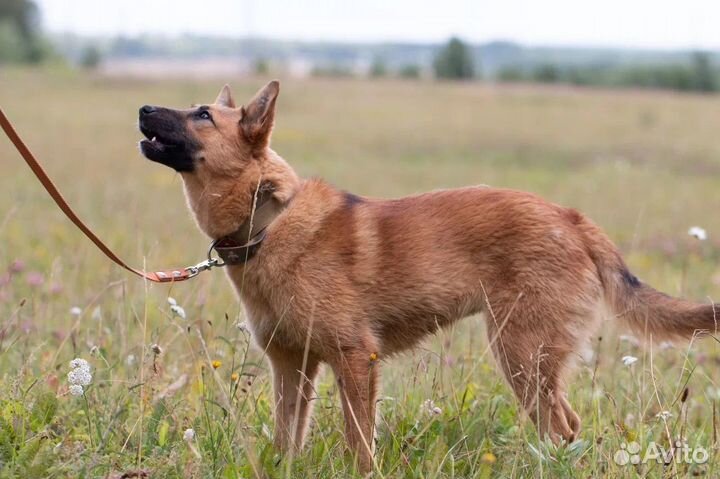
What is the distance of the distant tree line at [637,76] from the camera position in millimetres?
41969

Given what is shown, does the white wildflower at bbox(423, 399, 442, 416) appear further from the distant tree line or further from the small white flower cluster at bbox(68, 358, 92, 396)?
the distant tree line

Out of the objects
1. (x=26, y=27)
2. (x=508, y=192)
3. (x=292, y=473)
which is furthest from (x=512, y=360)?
(x=26, y=27)

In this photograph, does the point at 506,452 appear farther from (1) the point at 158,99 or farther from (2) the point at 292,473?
(1) the point at 158,99

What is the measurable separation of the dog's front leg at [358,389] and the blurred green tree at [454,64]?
21.5 meters

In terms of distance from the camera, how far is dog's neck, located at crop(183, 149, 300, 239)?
4.13 metres

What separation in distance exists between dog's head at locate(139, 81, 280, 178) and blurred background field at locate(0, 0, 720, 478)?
487 mm

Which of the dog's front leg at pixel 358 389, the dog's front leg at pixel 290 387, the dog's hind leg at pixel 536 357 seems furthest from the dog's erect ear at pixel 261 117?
the dog's hind leg at pixel 536 357

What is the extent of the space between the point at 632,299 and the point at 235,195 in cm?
187

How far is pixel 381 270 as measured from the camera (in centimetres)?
405

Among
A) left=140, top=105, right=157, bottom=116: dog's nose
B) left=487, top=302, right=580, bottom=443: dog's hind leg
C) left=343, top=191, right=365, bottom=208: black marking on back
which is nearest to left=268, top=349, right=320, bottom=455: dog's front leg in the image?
left=343, top=191, right=365, bottom=208: black marking on back

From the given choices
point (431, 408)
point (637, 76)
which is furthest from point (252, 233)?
point (637, 76)

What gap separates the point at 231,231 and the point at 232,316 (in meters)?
1.41

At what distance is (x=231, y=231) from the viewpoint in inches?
162

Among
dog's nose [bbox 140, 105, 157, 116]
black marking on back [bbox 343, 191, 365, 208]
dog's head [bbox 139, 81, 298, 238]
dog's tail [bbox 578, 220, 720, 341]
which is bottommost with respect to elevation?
dog's tail [bbox 578, 220, 720, 341]
